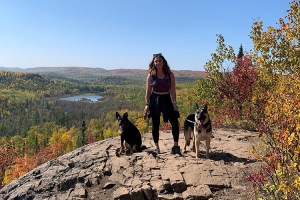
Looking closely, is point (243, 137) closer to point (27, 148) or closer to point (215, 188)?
point (215, 188)

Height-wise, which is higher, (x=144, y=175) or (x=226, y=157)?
(x=226, y=157)

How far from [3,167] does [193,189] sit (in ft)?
168

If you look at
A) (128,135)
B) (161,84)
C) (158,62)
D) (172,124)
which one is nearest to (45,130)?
(128,135)

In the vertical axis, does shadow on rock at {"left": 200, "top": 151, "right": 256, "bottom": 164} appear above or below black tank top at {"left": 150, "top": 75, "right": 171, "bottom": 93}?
below

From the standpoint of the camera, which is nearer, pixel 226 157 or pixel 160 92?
pixel 160 92

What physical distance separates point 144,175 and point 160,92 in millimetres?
2380

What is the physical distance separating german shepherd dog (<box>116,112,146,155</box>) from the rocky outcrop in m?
0.36

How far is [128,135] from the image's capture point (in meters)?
9.87

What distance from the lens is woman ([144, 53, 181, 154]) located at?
28.5 ft

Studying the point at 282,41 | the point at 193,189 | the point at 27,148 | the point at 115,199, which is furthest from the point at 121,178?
the point at 27,148

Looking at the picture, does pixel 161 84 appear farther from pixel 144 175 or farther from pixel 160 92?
pixel 144 175

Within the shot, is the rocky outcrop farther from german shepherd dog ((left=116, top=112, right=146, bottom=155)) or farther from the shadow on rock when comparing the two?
german shepherd dog ((left=116, top=112, right=146, bottom=155))

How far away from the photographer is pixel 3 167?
167ft

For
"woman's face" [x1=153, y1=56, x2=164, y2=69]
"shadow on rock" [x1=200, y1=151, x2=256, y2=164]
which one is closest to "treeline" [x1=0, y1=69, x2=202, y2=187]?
"shadow on rock" [x1=200, y1=151, x2=256, y2=164]
